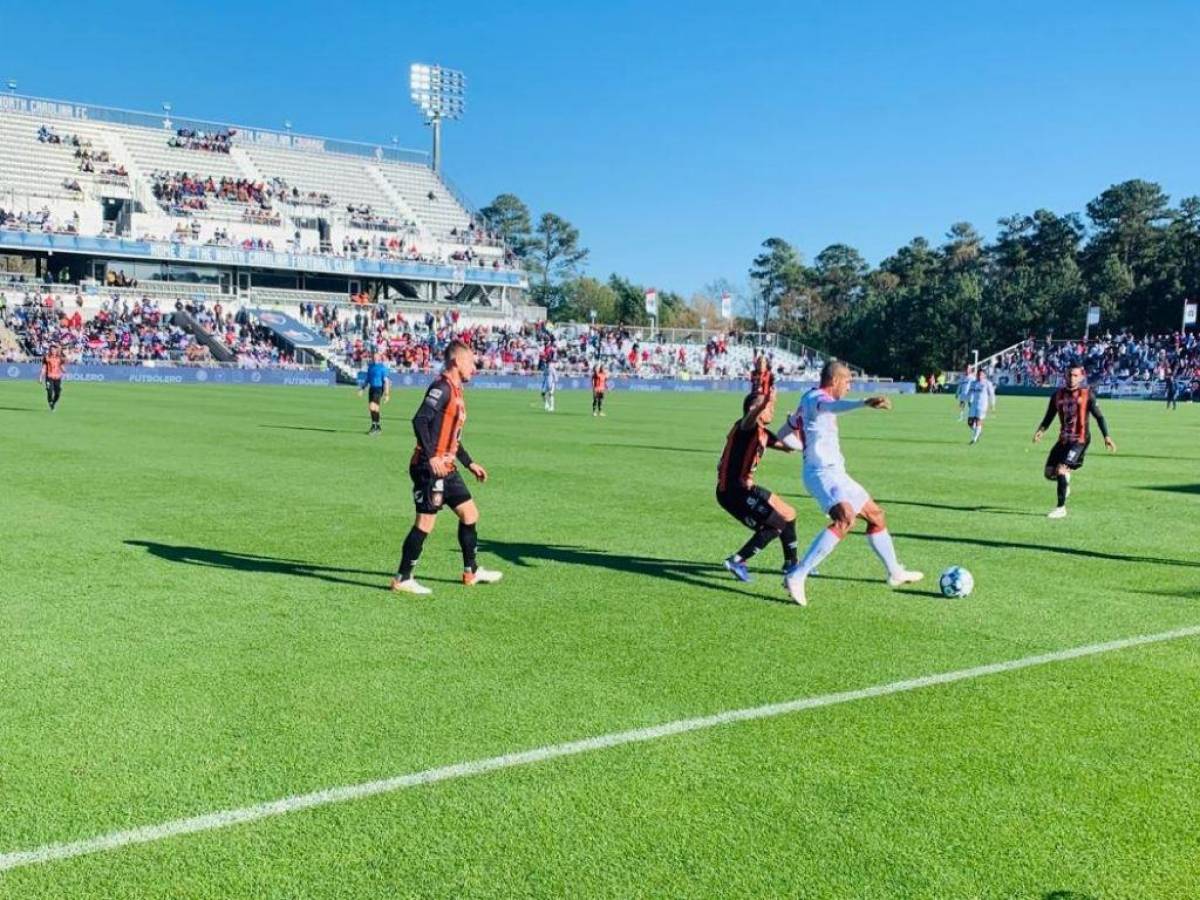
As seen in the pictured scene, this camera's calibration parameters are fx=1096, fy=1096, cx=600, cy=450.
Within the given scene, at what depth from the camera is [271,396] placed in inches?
1678

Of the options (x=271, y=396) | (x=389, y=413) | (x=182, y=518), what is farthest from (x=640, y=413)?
(x=182, y=518)

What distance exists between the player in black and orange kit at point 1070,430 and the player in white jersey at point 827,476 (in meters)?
5.88

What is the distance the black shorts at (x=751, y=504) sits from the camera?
30.8 ft

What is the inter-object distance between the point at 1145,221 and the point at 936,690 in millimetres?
106228

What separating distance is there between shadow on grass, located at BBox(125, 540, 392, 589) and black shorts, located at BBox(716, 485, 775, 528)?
302cm

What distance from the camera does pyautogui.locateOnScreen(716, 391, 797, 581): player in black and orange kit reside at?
30.3 ft

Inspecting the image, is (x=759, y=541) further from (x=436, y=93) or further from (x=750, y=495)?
(x=436, y=93)

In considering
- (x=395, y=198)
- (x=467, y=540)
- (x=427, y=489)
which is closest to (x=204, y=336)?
(x=395, y=198)

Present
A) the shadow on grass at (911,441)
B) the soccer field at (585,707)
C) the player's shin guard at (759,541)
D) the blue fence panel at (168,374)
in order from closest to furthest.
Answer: the soccer field at (585,707)
the player's shin guard at (759,541)
the shadow on grass at (911,441)
the blue fence panel at (168,374)

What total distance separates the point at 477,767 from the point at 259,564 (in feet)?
17.5

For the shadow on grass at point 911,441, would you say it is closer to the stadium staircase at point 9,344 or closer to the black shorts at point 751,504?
the black shorts at point 751,504

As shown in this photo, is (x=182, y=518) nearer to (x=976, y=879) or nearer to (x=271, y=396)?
(x=976, y=879)

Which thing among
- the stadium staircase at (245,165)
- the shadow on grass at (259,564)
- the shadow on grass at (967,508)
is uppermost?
the stadium staircase at (245,165)

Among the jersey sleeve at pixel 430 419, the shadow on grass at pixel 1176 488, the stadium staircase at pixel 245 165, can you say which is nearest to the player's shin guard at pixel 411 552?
the jersey sleeve at pixel 430 419
